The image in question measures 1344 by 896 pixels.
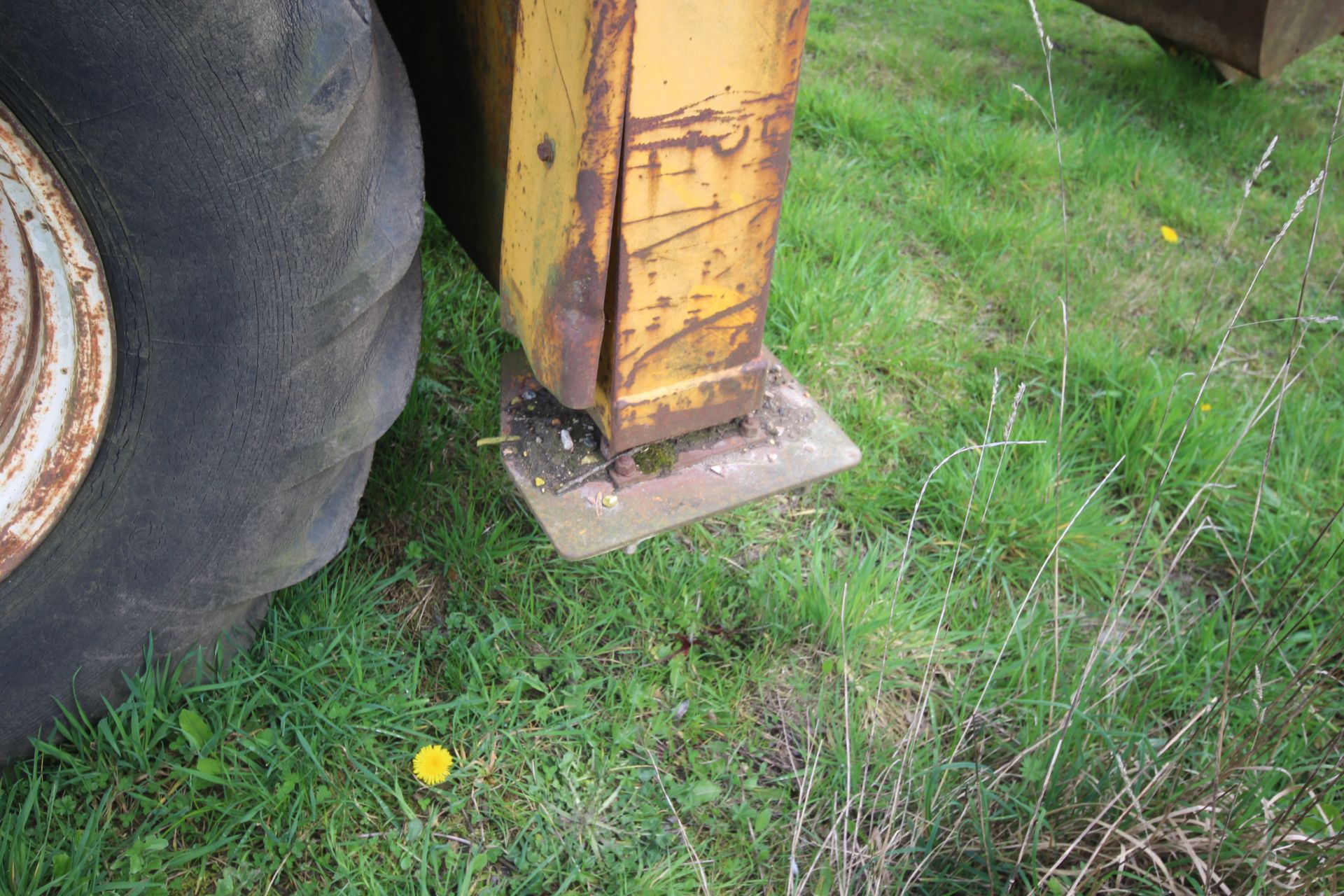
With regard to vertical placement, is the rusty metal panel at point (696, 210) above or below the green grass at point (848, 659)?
above

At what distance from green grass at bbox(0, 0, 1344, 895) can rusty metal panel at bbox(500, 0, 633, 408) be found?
598 millimetres

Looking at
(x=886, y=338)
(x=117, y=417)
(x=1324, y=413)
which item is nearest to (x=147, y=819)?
(x=117, y=417)

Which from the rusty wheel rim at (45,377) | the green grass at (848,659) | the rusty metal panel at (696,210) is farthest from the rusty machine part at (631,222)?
the rusty wheel rim at (45,377)

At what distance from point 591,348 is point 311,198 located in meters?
0.36

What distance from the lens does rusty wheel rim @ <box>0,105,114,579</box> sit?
42.6 inches

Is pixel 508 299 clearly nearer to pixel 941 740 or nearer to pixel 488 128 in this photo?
pixel 488 128

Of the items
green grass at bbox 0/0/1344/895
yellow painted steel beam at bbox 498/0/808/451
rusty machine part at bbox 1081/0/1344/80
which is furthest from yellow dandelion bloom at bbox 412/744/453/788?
rusty machine part at bbox 1081/0/1344/80

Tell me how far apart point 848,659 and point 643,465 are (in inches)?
22.6

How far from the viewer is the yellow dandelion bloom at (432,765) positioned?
1396 millimetres

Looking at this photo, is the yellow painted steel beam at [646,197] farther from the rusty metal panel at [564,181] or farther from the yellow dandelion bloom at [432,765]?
the yellow dandelion bloom at [432,765]

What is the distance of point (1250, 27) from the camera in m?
2.82

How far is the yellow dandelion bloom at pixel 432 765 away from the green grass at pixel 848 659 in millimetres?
26

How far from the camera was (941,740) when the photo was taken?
156cm

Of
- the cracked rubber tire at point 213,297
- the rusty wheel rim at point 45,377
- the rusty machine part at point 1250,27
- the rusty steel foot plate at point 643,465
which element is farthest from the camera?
the rusty machine part at point 1250,27
